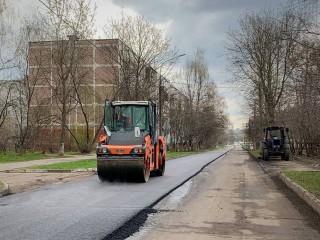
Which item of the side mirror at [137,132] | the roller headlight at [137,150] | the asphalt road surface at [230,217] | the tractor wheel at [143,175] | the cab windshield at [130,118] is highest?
the cab windshield at [130,118]

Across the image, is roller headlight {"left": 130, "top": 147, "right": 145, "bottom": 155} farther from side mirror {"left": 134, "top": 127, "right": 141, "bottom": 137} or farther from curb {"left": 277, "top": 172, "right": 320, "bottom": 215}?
curb {"left": 277, "top": 172, "right": 320, "bottom": 215}

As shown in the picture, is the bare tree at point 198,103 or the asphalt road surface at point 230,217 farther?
the bare tree at point 198,103

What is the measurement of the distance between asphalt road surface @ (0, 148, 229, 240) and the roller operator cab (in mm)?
746

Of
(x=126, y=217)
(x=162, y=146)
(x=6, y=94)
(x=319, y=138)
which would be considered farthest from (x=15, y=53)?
(x=126, y=217)

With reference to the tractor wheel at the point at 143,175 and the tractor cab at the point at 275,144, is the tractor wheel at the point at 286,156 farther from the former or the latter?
the tractor wheel at the point at 143,175

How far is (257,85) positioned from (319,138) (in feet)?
46.4

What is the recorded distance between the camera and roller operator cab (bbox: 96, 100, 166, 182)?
15188 millimetres

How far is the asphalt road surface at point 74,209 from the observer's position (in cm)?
734

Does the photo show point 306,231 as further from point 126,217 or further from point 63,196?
point 63,196

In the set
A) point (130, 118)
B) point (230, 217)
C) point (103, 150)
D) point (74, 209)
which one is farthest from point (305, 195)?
point (130, 118)

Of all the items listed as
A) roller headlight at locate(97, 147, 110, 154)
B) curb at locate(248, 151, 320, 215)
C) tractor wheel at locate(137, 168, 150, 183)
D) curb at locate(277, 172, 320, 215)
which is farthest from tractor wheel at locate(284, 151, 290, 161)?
roller headlight at locate(97, 147, 110, 154)

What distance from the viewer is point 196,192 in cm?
1295

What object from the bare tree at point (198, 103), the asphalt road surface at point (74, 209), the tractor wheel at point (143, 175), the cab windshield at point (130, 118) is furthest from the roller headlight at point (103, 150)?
the bare tree at point (198, 103)

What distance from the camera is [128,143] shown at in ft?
51.2
